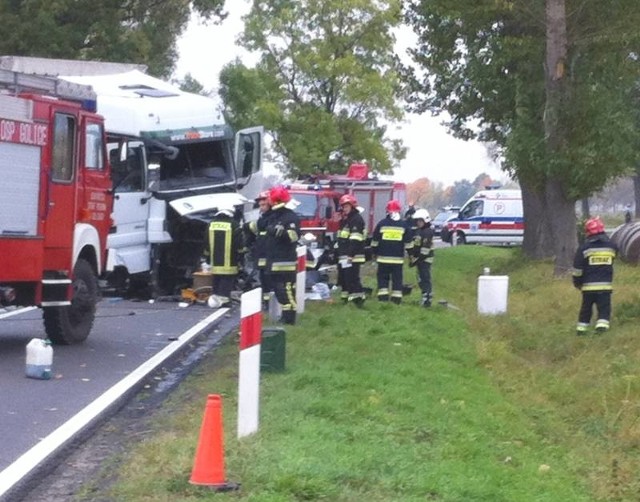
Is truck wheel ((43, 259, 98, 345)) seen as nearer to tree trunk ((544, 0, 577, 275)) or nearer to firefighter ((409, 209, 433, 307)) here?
firefighter ((409, 209, 433, 307))

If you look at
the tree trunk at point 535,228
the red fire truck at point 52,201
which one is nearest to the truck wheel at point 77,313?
the red fire truck at point 52,201

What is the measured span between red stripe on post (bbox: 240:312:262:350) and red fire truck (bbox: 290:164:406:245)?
24529 mm

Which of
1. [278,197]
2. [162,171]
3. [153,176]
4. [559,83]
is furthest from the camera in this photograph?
[559,83]

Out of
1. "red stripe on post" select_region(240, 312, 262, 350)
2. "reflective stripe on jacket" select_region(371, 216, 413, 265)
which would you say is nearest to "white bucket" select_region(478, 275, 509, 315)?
"reflective stripe on jacket" select_region(371, 216, 413, 265)

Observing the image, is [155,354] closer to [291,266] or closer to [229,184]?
[291,266]

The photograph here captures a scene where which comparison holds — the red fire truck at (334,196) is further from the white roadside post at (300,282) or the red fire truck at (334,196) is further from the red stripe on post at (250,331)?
the red stripe on post at (250,331)

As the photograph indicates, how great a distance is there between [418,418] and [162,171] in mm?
13517

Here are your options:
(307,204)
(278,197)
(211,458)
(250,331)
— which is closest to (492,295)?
(278,197)

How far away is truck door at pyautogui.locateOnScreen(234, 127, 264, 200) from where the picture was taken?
24.4 meters

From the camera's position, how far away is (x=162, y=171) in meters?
23.0

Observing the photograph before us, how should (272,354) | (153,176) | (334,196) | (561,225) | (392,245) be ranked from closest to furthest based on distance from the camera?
(272,354)
(392,245)
(153,176)
(561,225)
(334,196)

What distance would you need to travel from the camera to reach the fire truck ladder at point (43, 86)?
45.2ft

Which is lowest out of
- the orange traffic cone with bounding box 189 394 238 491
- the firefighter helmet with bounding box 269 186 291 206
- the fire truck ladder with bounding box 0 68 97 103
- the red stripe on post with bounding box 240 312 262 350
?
the orange traffic cone with bounding box 189 394 238 491

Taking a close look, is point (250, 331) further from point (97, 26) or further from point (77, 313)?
point (97, 26)
